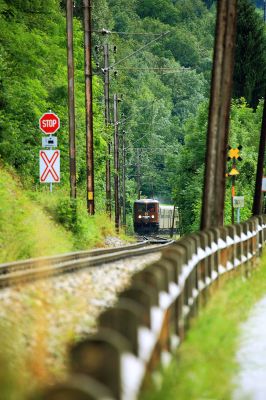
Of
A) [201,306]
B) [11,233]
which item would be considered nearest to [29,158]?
[11,233]

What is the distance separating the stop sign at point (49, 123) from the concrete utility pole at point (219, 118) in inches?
421

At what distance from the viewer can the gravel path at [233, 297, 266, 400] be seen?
34.6 feet

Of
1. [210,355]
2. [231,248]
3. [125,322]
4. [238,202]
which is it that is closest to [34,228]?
[231,248]

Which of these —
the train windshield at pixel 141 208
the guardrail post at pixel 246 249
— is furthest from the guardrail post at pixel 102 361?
the train windshield at pixel 141 208

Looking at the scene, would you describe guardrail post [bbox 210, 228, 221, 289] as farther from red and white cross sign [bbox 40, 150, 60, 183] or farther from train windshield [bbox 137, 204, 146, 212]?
train windshield [bbox 137, 204, 146, 212]

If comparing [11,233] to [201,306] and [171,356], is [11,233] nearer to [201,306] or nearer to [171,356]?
[201,306]

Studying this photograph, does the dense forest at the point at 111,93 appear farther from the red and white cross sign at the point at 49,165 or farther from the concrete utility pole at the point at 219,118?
the concrete utility pole at the point at 219,118

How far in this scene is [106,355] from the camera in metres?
6.38

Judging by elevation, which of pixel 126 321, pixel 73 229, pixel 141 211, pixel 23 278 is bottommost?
pixel 141 211

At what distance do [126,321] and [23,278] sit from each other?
11.5 meters

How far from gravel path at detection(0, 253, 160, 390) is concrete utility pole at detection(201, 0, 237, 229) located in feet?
9.46

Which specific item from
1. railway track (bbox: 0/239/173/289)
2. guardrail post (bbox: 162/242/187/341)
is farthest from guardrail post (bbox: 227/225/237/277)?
guardrail post (bbox: 162/242/187/341)

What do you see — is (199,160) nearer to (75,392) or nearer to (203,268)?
(203,268)

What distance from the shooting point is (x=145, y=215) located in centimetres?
10688
